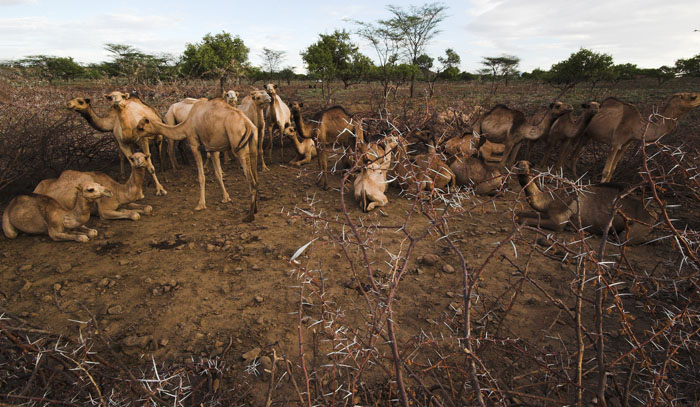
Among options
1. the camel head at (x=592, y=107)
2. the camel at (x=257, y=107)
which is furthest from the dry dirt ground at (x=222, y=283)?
the camel head at (x=592, y=107)

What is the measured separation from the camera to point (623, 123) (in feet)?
19.6

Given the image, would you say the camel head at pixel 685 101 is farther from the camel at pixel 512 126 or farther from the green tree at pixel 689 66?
the green tree at pixel 689 66

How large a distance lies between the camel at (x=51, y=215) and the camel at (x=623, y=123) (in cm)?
852

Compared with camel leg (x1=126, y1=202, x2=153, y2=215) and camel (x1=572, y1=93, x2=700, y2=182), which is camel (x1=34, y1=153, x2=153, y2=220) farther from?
camel (x1=572, y1=93, x2=700, y2=182)

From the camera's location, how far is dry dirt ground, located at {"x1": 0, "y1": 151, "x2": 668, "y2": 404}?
10.0 ft

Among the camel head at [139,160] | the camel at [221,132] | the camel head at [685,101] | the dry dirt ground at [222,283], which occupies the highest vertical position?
the camel head at [685,101]

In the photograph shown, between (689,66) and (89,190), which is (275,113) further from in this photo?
(689,66)

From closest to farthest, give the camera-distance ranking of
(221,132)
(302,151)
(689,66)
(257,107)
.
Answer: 1. (221,132)
2. (257,107)
3. (302,151)
4. (689,66)

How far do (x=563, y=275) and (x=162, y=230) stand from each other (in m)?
5.57

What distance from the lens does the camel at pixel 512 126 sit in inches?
263

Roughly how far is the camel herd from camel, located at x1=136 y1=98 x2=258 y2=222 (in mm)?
17

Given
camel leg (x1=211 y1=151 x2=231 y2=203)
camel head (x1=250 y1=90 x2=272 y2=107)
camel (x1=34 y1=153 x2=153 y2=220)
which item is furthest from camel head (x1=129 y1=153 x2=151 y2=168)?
camel head (x1=250 y1=90 x2=272 y2=107)

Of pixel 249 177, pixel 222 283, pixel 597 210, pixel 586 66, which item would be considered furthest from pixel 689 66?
pixel 222 283

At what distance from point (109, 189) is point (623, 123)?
8.91m
